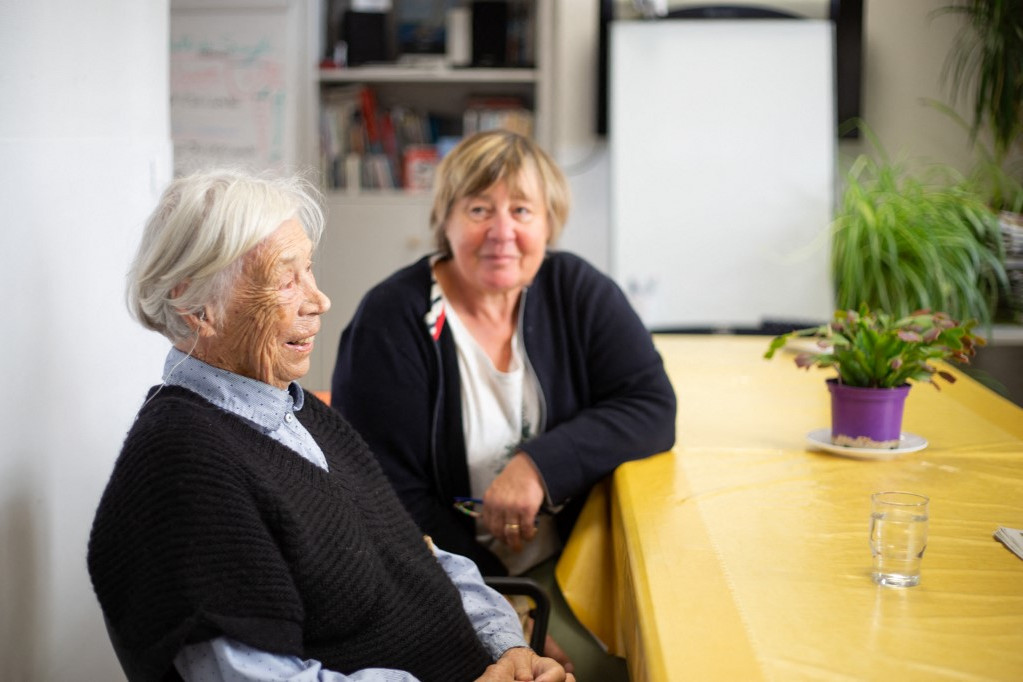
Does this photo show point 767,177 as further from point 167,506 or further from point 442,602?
point 167,506

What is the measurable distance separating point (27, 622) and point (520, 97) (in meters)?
3.89

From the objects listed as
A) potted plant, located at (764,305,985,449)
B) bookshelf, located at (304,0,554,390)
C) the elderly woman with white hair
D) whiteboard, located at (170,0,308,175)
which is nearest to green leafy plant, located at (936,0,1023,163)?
bookshelf, located at (304,0,554,390)

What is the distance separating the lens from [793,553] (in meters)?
1.41

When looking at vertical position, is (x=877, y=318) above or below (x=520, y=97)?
below

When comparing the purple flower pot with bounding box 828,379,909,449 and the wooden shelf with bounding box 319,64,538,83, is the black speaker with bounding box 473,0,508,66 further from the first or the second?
the purple flower pot with bounding box 828,379,909,449

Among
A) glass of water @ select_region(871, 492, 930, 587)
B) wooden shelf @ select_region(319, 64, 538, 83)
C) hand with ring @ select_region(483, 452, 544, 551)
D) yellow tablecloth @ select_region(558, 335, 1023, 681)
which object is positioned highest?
wooden shelf @ select_region(319, 64, 538, 83)

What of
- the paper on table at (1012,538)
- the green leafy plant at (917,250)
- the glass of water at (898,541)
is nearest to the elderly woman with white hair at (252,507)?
the glass of water at (898,541)

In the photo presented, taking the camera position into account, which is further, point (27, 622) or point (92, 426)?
point (92, 426)

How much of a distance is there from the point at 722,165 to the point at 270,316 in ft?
10.8

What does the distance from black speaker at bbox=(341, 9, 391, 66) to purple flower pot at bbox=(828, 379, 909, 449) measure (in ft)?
10.8

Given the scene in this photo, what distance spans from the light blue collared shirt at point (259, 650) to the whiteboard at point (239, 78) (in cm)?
320

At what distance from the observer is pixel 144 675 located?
1.11 m

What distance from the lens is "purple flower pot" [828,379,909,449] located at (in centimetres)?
189

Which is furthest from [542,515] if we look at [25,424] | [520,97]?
[520,97]
